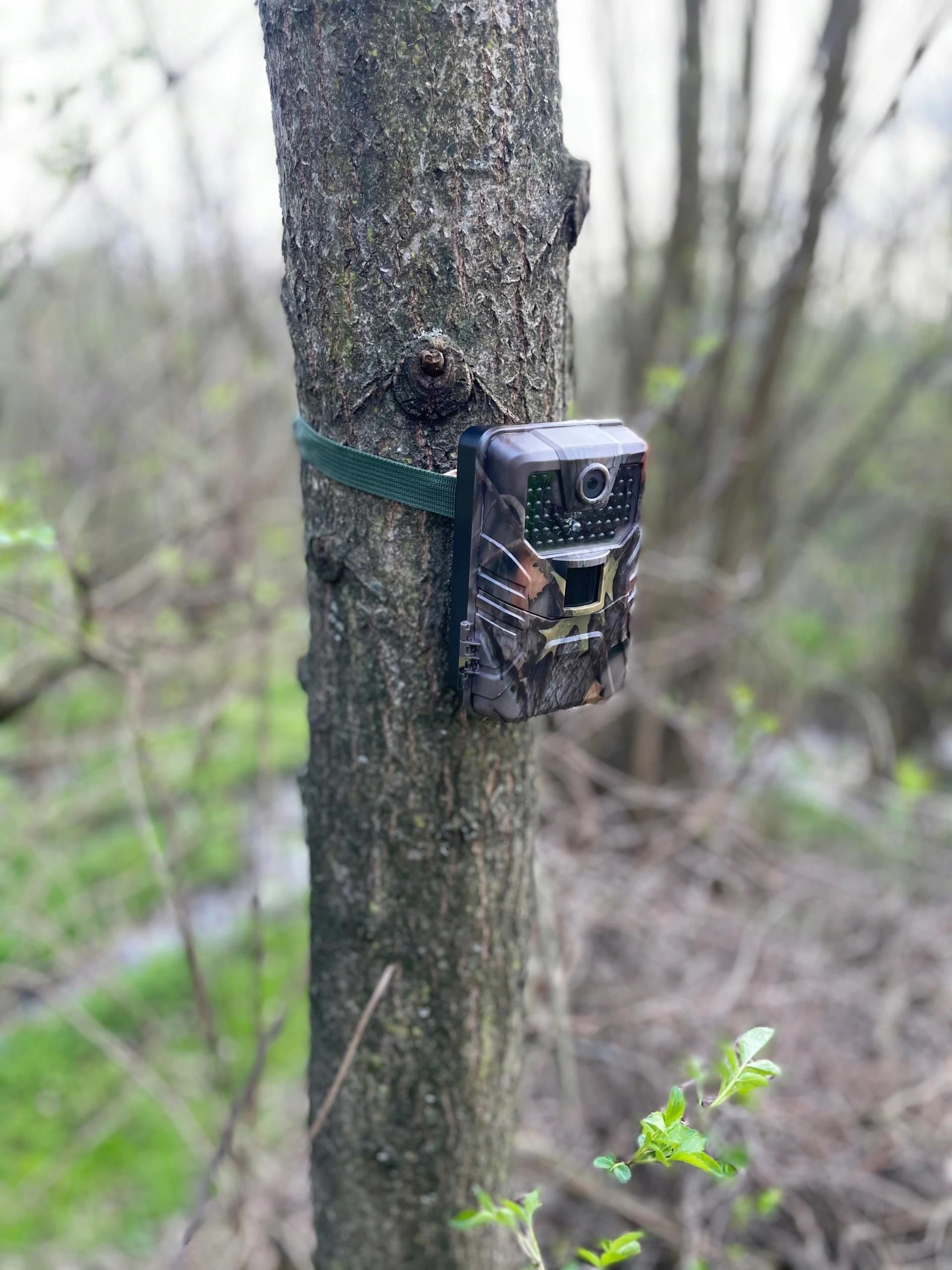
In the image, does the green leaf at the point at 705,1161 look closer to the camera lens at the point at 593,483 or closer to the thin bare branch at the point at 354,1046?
the thin bare branch at the point at 354,1046

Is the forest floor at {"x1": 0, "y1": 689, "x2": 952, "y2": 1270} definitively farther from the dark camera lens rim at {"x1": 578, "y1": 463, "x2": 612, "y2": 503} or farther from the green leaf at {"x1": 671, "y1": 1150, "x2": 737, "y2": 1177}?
the dark camera lens rim at {"x1": 578, "y1": 463, "x2": 612, "y2": 503}

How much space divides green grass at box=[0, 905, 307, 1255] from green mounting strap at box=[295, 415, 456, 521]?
2.09m

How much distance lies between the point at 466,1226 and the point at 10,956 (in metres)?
4.09

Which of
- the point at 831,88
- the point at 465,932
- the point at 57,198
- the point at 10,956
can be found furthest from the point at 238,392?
the point at 465,932

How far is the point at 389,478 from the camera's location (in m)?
0.90

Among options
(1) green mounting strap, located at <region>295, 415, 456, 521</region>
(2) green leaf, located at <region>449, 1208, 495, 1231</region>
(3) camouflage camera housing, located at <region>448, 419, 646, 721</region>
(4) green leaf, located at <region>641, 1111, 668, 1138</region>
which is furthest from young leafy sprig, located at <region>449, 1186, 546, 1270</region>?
(1) green mounting strap, located at <region>295, 415, 456, 521</region>

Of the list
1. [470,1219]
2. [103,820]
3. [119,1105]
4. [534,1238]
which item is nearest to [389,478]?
[534,1238]

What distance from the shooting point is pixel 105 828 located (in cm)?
579

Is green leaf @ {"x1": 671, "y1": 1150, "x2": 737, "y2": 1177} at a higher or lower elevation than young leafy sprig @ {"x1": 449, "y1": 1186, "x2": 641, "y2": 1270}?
higher

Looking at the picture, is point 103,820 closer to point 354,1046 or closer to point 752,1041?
point 354,1046

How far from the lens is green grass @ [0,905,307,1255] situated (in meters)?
3.00

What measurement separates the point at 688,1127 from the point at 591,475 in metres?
0.60

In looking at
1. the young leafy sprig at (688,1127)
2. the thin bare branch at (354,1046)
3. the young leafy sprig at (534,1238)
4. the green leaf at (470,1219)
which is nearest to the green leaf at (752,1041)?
the young leafy sprig at (688,1127)

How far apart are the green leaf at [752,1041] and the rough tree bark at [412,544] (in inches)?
14.6
